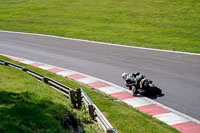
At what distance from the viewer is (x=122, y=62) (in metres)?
18.6

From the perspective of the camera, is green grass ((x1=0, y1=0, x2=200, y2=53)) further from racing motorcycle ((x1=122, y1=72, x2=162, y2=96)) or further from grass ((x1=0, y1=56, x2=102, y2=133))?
grass ((x1=0, y1=56, x2=102, y2=133))

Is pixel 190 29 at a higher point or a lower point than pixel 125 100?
higher

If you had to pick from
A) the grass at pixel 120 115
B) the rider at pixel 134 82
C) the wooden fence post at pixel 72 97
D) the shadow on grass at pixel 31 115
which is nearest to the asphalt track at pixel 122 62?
the rider at pixel 134 82

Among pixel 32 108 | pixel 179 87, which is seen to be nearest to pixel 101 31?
pixel 179 87

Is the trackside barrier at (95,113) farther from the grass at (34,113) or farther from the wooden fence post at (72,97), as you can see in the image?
the wooden fence post at (72,97)

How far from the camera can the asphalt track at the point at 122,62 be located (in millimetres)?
13203

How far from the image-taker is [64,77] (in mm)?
16469

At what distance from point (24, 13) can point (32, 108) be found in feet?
114

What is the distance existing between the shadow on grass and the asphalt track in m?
4.64

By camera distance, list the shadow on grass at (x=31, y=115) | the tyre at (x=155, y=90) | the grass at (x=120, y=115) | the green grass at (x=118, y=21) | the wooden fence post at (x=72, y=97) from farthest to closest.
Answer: the green grass at (x=118, y=21), the tyre at (x=155, y=90), the wooden fence post at (x=72, y=97), the grass at (x=120, y=115), the shadow on grass at (x=31, y=115)

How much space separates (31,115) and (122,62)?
431 inches

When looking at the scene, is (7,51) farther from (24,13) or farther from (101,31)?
(24,13)

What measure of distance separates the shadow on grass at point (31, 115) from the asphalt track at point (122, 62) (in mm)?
4637

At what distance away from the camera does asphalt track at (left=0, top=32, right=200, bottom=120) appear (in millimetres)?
13203
